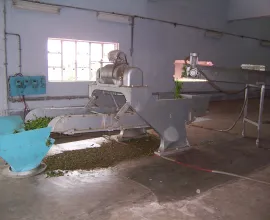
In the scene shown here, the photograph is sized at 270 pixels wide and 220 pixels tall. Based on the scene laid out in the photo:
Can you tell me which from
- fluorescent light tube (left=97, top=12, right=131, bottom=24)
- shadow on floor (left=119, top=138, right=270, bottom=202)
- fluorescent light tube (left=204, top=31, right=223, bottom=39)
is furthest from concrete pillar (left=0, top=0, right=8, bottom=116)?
fluorescent light tube (left=204, top=31, right=223, bottom=39)

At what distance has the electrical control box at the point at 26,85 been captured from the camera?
6.44m

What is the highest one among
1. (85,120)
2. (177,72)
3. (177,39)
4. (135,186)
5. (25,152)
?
(177,39)

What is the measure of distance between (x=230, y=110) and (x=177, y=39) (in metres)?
2.99

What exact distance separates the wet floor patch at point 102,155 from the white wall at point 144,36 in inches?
114

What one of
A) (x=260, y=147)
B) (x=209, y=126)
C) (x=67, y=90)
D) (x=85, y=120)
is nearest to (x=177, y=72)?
(x=209, y=126)

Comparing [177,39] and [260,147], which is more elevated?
[177,39]

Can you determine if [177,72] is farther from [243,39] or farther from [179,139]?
[179,139]

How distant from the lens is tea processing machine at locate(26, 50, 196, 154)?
3.96m

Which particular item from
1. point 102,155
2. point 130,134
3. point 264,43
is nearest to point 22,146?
point 102,155

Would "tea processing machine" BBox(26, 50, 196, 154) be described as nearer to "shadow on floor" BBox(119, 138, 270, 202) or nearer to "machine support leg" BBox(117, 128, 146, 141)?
"shadow on floor" BBox(119, 138, 270, 202)

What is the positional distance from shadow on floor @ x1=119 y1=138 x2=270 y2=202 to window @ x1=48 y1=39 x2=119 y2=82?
392 centimetres

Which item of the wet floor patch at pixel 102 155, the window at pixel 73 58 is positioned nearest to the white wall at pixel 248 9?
the window at pixel 73 58

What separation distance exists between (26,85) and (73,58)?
1.48 meters

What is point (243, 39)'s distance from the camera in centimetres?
Answer: 1221
